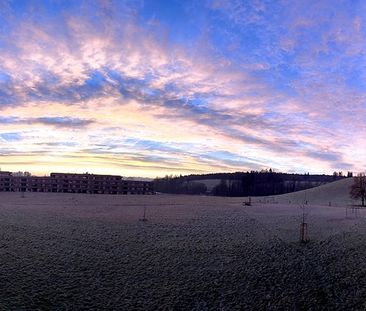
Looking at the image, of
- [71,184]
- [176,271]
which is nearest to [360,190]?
[176,271]

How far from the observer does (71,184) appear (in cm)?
15988

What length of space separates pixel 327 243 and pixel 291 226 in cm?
1065

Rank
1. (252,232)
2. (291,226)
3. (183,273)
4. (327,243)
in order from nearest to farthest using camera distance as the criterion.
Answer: (183,273) → (327,243) → (252,232) → (291,226)

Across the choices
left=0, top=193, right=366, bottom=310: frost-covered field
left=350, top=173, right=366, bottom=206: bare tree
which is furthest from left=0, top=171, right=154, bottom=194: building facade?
left=0, top=193, right=366, bottom=310: frost-covered field

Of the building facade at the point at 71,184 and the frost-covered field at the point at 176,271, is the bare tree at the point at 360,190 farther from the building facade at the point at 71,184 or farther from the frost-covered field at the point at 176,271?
the building facade at the point at 71,184

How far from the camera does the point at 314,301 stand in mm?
16094

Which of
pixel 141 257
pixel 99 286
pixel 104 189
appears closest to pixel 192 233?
pixel 141 257

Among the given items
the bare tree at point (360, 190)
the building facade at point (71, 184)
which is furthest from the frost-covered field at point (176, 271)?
the building facade at point (71, 184)

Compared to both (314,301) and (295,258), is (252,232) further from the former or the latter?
(314,301)

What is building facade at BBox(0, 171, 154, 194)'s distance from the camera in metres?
158

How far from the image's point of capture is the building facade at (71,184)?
15750 centimetres

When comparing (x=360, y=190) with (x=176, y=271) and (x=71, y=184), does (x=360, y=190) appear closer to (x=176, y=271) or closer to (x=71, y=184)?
(x=176, y=271)

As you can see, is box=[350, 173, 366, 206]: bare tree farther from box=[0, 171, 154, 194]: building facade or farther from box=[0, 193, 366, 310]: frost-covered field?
box=[0, 171, 154, 194]: building facade

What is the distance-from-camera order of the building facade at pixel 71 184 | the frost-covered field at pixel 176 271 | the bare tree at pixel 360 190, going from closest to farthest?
the frost-covered field at pixel 176 271, the bare tree at pixel 360 190, the building facade at pixel 71 184
